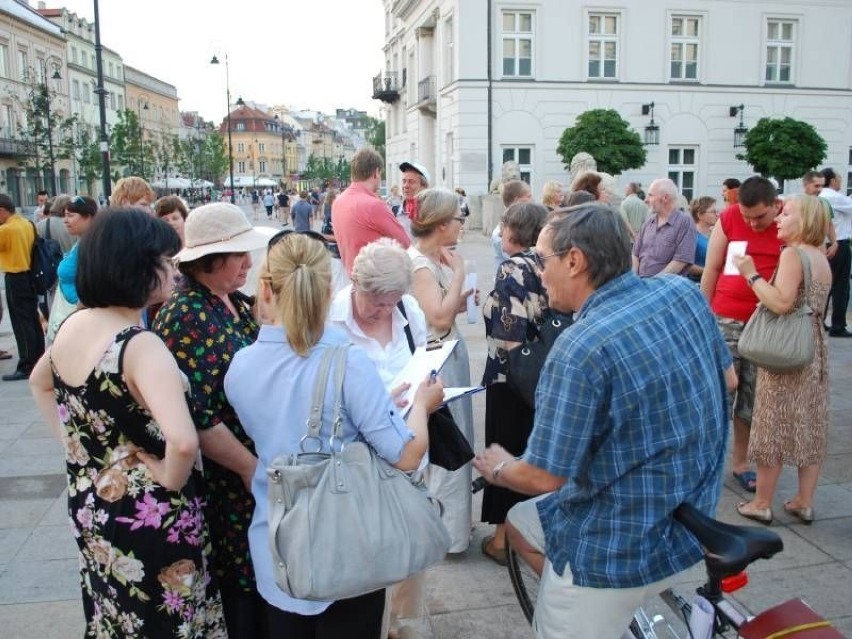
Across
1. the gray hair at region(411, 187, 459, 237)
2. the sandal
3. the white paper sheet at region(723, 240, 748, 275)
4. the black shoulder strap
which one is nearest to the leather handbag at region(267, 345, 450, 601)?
the black shoulder strap

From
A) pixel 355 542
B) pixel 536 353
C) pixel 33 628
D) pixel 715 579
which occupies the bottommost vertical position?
pixel 33 628

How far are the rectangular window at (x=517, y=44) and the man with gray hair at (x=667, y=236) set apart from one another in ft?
74.3

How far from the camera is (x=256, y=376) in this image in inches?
86.1

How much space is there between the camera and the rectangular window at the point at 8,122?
55.2 meters

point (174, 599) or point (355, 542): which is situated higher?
point (355, 542)

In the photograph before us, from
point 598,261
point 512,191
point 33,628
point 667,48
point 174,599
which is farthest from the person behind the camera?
point 667,48

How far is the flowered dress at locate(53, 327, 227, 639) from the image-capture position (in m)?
2.23

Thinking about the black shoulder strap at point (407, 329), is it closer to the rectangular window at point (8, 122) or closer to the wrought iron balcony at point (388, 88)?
the wrought iron balcony at point (388, 88)

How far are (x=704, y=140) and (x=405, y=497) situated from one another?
29430mm

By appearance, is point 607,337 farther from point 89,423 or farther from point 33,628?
point 33,628

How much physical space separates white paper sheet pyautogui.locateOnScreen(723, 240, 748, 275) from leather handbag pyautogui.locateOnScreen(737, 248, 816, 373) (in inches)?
23.3

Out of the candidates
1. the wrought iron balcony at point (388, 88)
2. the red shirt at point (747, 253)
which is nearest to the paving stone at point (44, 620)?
the red shirt at point (747, 253)

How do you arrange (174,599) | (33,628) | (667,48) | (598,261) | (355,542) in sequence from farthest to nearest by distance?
1. (667,48)
2. (33,628)
3. (174,599)
4. (598,261)
5. (355,542)

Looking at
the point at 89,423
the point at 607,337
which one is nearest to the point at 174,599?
the point at 89,423
